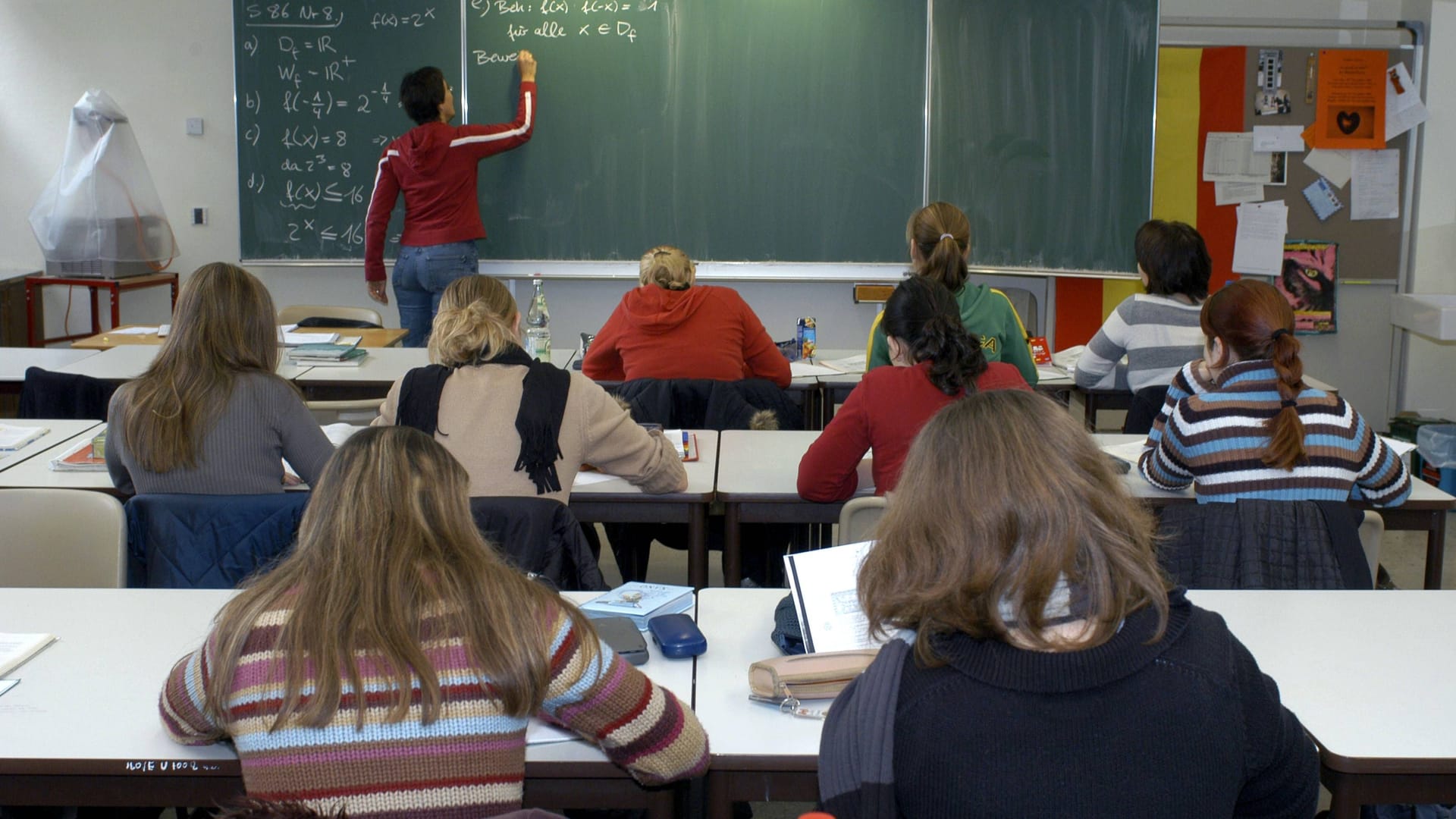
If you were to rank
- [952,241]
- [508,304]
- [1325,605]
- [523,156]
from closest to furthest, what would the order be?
[1325,605] < [508,304] < [952,241] < [523,156]

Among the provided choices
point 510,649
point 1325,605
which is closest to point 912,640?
point 510,649

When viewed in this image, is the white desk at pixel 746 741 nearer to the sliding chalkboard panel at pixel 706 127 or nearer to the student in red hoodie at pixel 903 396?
the student in red hoodie at pixel 903 396

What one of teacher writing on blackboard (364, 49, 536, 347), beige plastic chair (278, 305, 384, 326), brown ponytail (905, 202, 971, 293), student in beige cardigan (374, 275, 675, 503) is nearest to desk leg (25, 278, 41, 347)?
beige plastic chair (278, 305, 384, 326)

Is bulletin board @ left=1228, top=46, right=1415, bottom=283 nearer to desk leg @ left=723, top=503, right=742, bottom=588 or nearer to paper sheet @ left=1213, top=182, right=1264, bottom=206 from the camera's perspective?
paper sheet @ left=1213, top=182, right=1264, bottom=206

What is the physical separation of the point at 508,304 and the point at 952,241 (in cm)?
161

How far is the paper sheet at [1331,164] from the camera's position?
251 inches

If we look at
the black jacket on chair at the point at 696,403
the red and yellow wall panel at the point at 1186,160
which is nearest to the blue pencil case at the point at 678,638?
the black jacket on chair at the point at 696,403

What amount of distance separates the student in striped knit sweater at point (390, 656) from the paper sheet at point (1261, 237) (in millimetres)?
5752

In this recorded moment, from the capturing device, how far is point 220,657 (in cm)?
146

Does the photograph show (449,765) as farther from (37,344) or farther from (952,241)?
(37,344)

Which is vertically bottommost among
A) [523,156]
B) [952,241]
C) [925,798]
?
[925,798]

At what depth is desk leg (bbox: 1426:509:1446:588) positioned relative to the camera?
10.1 feet

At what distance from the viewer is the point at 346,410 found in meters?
4.21

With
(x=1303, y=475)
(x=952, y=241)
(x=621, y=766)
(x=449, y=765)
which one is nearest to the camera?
(x=449, y=765)
